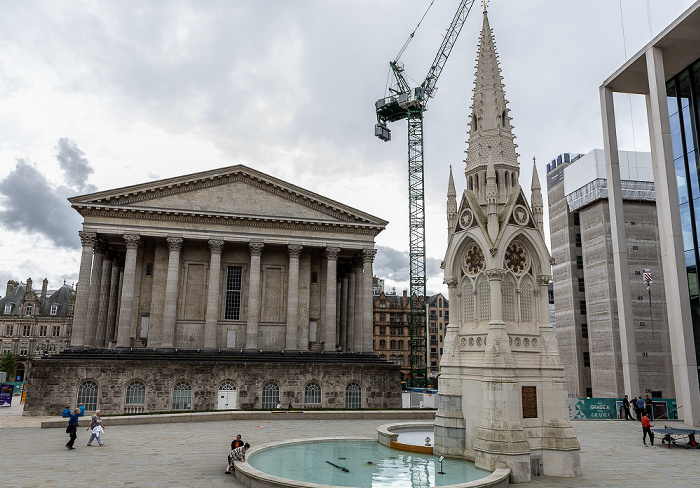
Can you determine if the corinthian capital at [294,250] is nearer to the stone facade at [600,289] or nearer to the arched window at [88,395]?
the arched window at [88,395]

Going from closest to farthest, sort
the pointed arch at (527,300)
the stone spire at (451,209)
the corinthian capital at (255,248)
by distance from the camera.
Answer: the pointed arch at (527,300) → the stone spire at (451,209) → the corinthian capital at (255,248)

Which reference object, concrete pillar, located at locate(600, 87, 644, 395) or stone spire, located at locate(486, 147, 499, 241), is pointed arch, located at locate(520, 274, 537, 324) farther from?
concrete pillar, located at locate(600, 87, 644, 395)

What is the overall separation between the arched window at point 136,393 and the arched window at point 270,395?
914 centimetres

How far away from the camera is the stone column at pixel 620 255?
123ft

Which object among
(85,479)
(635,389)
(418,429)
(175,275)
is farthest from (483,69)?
(175,275)

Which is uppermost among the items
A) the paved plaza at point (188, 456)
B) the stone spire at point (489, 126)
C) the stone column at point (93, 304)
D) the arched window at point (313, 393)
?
the stone spire at point (489, 126)

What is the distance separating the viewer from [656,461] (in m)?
18.8

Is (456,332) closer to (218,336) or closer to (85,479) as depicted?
(85,479)

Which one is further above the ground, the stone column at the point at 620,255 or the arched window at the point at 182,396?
the stone column at the point at 620,255

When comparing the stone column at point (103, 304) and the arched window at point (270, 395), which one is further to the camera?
the stone column at point (103, 304)

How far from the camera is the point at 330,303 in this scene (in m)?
49.2

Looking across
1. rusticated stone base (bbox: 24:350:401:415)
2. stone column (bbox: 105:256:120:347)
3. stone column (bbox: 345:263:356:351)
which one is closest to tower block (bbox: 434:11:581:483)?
rusticated stone base (bbox: 24:350:401:415)

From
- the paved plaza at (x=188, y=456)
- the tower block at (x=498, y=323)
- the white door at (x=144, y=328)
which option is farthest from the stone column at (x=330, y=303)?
the tower block at (x=498, y=323)

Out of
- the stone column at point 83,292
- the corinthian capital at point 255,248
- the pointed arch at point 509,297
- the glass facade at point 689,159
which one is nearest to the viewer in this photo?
the pointed arch at point 509,297
